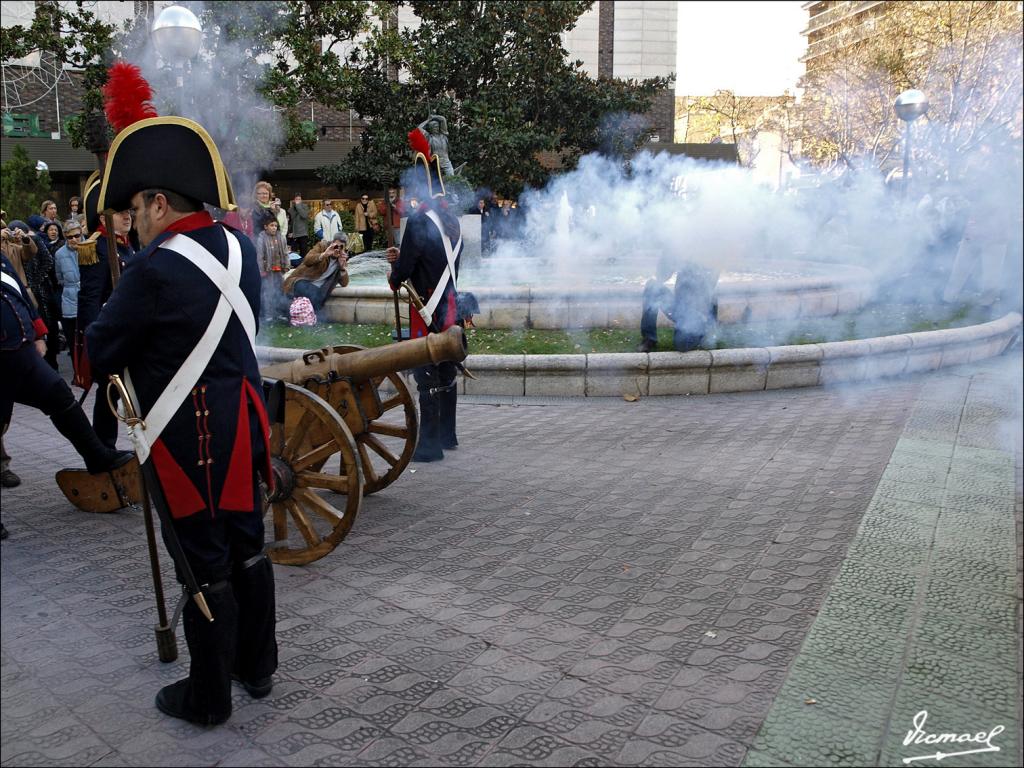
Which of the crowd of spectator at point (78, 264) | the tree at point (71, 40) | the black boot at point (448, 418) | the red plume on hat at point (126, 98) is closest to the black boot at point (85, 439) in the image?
the crowd of spectator at point (78, 264)

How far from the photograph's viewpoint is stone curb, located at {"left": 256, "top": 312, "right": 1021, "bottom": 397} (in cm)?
840

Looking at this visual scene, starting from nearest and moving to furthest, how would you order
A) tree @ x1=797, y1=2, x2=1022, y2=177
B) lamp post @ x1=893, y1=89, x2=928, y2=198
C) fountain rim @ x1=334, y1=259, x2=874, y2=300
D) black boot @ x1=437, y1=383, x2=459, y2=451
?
1. black boot @ x1=437, y1=383, x2=459, y2=451
2. tree @ x1=797, y1=2, x2=1022, y2=177
3. fountain rim @ x1=334, y1=259, x2=874, y2=300
4. lamp post @ x1=893, y1=89, x2=928, y2=198

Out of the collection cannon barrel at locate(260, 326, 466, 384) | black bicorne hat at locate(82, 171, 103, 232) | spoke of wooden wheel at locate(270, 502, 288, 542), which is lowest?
spoke of wooden wheel at locate(270, 502, 288, 542)

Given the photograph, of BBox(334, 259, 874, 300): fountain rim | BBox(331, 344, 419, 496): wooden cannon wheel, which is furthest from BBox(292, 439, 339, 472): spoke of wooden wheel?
BBox(334, 259, 874, 300): fountain rim

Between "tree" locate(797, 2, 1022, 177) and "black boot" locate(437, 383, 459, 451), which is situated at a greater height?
"tree" locate(797, 2, 1022, 177)

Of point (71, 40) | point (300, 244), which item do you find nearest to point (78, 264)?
point (71, 40)

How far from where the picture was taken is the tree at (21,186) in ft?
58.4

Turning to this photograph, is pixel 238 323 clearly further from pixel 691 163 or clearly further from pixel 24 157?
pixel 24 157

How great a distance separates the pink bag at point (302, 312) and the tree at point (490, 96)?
376 inches

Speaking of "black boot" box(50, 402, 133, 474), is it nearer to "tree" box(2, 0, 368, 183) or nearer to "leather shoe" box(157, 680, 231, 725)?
"leather shoe" box(157, 680, 231, 725)

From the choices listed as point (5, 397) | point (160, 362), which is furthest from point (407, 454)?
point (160, 362)

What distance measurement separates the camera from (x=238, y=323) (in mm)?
3031

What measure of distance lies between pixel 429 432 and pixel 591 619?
271 cm

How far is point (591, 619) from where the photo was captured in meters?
3.86
